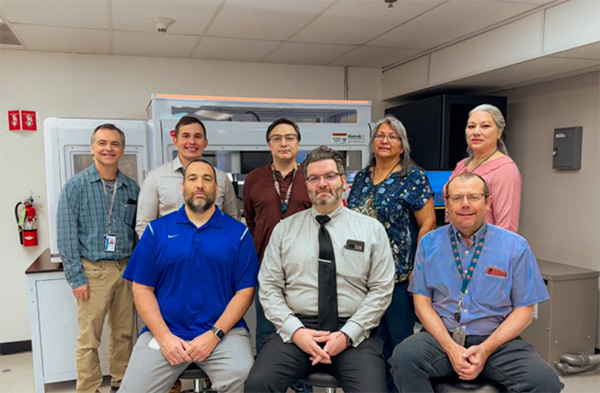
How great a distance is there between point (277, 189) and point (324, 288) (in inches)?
24.0

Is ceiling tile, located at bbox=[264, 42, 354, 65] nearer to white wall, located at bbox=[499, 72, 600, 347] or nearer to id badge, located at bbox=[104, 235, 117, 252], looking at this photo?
white wall, located at bbox=[499, 72, 600, 347]

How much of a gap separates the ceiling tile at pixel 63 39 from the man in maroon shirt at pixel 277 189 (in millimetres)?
1741

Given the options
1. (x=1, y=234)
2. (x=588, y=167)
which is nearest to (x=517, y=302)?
(x=588, y=167)

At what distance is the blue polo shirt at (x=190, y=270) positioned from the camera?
1900mm

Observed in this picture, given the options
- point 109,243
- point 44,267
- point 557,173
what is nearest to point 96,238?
point 109,243

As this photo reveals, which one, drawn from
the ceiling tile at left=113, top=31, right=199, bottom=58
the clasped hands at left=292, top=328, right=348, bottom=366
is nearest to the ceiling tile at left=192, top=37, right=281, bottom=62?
the ceiling tile at left=113, top=31, right=199, bottom=58

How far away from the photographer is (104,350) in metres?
2.82

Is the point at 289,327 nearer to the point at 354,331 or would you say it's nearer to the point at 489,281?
the point at 354,331

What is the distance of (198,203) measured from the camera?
1971mm

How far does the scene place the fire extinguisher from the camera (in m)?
3.50

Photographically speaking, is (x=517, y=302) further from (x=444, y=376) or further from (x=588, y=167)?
(x=588, y=167)

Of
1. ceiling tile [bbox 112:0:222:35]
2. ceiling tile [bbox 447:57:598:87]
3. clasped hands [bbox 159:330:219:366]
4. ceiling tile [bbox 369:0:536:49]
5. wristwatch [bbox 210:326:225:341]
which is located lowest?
clasped hands [bbox 159:330:219:366]

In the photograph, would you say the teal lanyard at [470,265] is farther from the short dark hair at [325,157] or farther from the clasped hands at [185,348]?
the clasped hands at [185,348]

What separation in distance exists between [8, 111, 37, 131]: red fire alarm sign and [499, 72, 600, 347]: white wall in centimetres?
403
